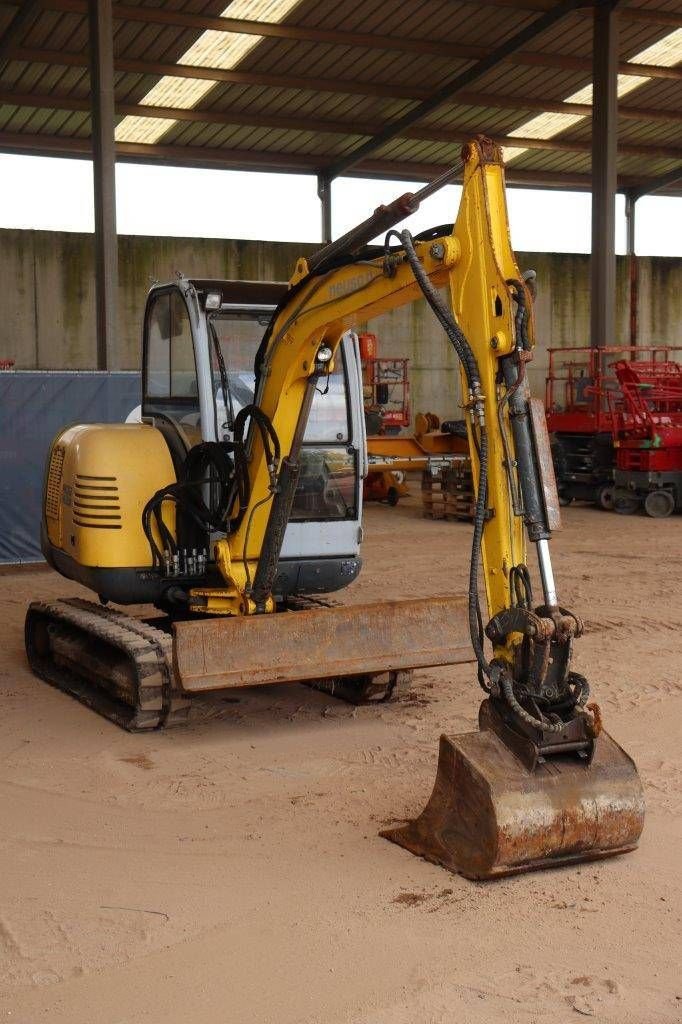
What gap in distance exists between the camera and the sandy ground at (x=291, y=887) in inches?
148

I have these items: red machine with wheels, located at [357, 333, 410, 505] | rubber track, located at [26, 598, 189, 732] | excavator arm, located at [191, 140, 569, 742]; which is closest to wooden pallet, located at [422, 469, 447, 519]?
red machine with wheels, located at [357, 333, 410, 505]

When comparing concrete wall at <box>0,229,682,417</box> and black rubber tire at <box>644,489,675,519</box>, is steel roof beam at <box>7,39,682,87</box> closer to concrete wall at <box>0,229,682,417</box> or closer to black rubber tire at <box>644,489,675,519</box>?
concrete wall at <box>0,229,682,417</box>

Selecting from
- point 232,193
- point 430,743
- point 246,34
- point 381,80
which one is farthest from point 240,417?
point 232,193

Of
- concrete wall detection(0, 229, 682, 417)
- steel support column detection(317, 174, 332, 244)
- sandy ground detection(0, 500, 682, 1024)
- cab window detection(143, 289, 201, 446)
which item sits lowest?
sandy ground detection(0, 500, 682, 1024)

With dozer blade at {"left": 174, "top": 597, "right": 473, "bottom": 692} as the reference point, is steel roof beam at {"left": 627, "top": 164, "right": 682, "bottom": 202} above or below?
above

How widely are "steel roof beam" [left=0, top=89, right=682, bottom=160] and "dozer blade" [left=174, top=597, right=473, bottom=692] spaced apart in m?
15.5

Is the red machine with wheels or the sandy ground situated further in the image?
the red machine with wheels

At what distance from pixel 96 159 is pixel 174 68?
378 centimetres

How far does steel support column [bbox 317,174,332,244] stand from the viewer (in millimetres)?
27984

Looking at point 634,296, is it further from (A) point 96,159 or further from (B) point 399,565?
(B) point 399,565

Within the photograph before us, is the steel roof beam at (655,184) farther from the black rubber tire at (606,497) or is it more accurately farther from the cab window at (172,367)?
the cab window at (172,367)

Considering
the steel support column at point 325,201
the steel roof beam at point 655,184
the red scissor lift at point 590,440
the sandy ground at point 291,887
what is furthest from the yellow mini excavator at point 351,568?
the steel roof beam at point 655,184

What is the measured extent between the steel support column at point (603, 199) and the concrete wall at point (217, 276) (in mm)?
4954

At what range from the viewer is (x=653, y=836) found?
5.09 m
